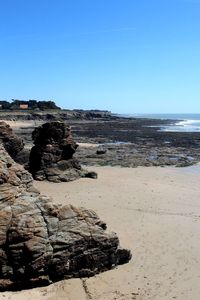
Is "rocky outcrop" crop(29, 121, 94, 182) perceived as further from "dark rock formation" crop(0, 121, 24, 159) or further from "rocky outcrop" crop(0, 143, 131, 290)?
"rocky outcrop" crop(0, 143, 131, 290)

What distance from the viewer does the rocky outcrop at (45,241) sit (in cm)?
1103

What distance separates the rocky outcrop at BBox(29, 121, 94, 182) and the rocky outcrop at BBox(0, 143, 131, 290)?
11.7 metres

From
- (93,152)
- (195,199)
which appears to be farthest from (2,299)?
(93,152)

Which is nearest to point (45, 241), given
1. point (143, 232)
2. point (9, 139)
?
point (143, 232)

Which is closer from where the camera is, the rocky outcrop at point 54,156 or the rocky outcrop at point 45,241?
the rocky outcrop at point 45,241

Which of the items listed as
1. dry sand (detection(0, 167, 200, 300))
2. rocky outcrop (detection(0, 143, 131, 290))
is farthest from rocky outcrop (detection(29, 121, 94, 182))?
rocky outcrop (detection(0, 143, 131, 290))

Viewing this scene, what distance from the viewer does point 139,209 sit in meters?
18.9

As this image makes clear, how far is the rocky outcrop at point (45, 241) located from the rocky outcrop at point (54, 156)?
38.5 feet

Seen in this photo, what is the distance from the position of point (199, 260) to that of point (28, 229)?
16.7ft

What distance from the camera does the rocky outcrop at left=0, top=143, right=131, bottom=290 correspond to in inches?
434

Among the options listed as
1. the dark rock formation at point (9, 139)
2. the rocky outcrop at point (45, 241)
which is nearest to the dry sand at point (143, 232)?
the rocky outcrop at point (45, 241)

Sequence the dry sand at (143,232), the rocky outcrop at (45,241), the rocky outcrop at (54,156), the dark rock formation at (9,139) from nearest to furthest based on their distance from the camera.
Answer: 1. the rocky outcrop at (45,241)
2. the dry sand at (143,232)
3. the rocky outcrop at (54,156)
4. the dark rock formation at (9,139)

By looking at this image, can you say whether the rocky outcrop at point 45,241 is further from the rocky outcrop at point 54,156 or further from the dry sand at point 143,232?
the rocky outcrop at point 54,156

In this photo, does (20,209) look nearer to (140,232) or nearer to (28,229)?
(28,229)
